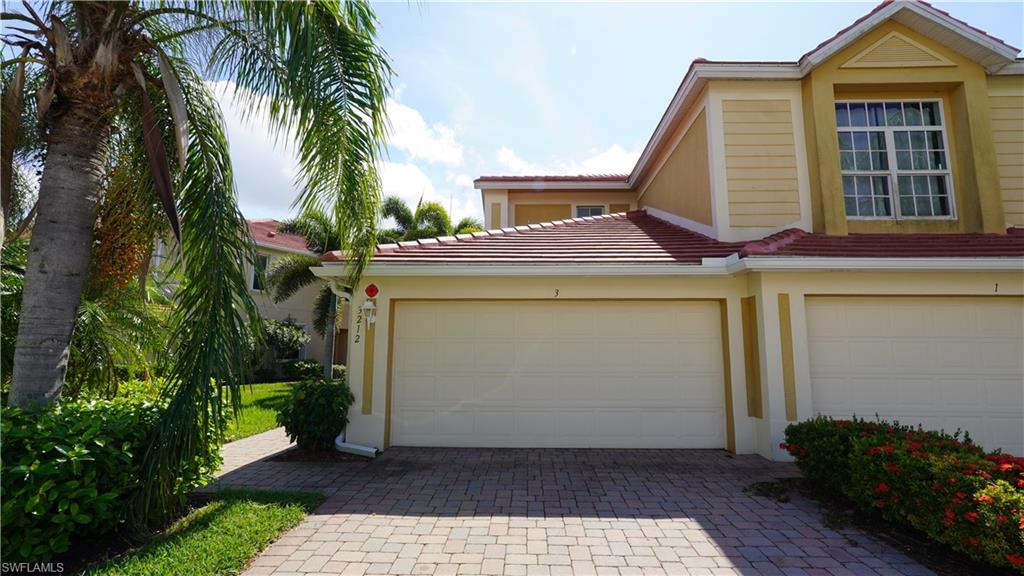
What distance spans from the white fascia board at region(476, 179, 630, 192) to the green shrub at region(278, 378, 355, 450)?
29.8ft

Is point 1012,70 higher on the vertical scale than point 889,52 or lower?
lower

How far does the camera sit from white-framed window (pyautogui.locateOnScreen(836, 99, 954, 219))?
8.62m

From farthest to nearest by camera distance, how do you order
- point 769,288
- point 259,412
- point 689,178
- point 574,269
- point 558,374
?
point 259,412, point 689,178, point 558,374, point 574,269, point 769,288

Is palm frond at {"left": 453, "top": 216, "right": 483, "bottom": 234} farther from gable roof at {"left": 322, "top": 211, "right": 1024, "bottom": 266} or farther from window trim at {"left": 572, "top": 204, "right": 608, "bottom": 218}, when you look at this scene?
gable roof at {"left": 322, "top": 211, "right": 1024, "bottom": 266}

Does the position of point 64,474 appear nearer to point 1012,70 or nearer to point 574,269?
point 574,269

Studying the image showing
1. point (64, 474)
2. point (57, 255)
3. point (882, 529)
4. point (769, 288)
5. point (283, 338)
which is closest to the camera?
point (64, 474)

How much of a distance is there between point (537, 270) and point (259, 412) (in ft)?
27.3

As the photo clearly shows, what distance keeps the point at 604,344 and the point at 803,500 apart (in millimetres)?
3400

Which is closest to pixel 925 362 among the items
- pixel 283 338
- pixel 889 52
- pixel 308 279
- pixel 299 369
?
pixel 889 52

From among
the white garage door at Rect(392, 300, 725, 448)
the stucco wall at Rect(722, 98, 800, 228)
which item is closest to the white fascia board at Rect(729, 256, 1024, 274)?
the white garage door at Rect(392, 300, 725, 448)

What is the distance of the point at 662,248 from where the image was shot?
8211 mm

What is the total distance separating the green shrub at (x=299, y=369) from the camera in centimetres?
1855

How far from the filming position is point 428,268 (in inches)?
295

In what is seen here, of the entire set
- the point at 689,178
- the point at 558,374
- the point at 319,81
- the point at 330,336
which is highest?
the point at 689,178
